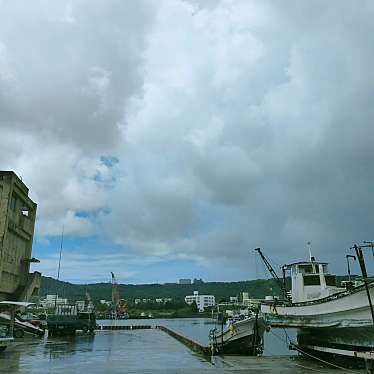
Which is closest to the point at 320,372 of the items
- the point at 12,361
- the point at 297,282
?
the point at 297,282

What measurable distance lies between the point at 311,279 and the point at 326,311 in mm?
5763

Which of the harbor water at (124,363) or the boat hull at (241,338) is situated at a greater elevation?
the boat hull at (241,338)

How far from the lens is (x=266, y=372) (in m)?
19.4

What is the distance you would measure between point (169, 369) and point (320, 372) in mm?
6871

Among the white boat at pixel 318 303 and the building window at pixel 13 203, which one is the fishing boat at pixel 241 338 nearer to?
the white boat at pixel 318 303

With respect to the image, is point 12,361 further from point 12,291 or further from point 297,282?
point 297,282

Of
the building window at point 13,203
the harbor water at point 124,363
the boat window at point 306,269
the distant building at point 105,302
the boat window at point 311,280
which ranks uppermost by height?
the distant building at point 105,302

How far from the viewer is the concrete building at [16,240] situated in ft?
98.4

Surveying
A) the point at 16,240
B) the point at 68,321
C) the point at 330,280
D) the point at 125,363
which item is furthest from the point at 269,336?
the point at 125,363

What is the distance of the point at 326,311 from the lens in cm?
2362

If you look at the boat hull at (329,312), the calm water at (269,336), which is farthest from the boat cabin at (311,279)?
the calm water at (269,336)

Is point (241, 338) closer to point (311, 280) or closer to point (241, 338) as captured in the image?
point (241, 338)

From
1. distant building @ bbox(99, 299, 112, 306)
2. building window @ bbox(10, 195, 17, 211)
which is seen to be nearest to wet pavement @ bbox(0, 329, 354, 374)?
building window @ bbox(10, 195, 17, 211)

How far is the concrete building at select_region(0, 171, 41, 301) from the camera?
2998cm
